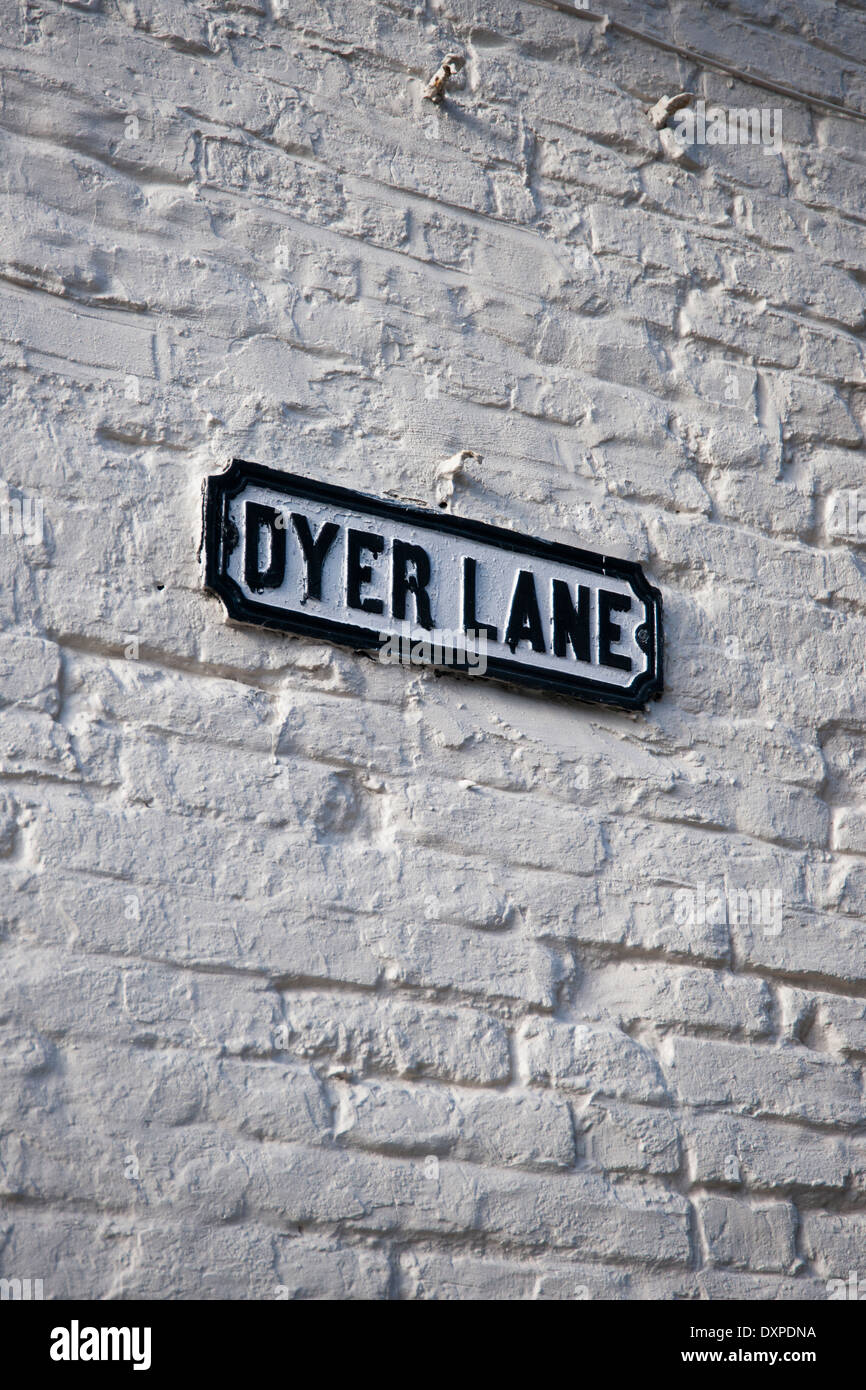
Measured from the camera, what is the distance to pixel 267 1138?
1.56 meters

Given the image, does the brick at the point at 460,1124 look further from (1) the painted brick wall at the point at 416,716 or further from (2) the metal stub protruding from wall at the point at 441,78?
(2) the metal stub protruding from wall at the point at 441,78

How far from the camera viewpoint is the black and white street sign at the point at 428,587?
1763 millimetres

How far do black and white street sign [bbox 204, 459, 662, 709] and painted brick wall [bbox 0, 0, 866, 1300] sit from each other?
45 millimetres

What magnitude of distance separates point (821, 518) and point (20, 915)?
4.59 ft

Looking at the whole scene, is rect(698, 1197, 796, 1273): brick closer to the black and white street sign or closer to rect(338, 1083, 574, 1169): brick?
rect(338, 1083, 574, 1169): brick

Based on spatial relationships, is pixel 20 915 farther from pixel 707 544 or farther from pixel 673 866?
pixel 707 544

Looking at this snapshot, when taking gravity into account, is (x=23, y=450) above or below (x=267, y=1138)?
above
